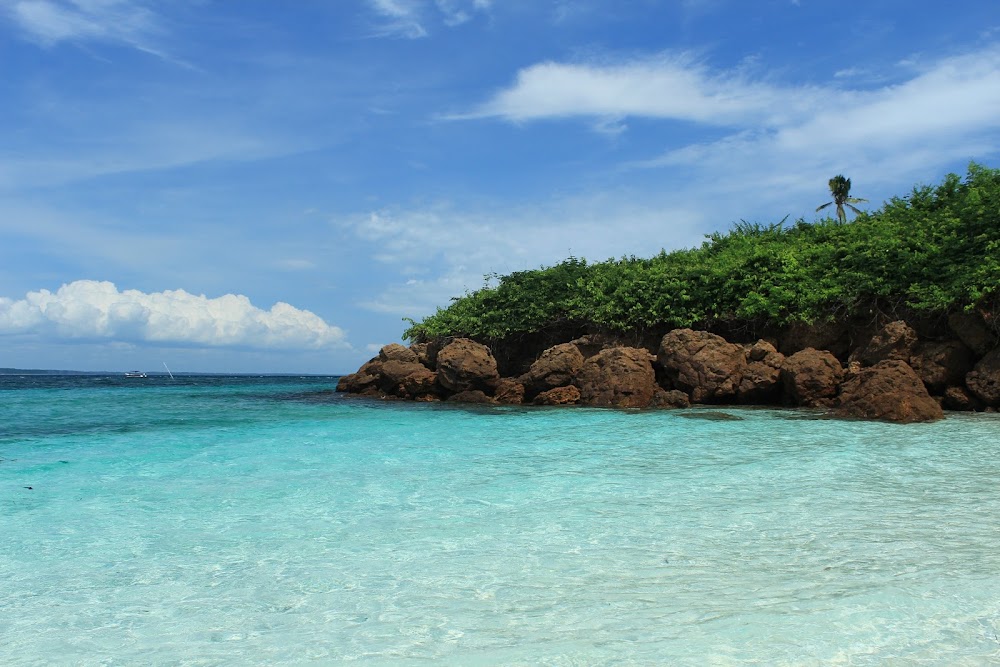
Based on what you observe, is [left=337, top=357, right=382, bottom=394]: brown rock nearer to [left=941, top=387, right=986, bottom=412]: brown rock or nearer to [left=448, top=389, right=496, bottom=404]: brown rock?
[left=448, top=389, right=496, bottom=404]: brown rock

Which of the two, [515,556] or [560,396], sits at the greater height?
[560,396]

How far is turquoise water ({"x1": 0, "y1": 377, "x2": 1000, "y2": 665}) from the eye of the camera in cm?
362

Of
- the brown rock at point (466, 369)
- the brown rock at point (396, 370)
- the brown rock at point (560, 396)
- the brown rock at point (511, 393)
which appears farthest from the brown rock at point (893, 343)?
the brown rock at point (396, 370)

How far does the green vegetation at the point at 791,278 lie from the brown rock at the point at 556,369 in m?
1.95

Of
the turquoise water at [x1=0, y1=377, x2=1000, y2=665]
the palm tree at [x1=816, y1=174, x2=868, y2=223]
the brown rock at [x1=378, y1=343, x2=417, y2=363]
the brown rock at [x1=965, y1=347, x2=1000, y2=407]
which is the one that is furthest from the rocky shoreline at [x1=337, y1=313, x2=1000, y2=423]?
the palm tree at [x1=816, y1=174, x2=868, y2=223]

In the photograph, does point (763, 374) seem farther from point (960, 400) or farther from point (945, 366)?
point (960, 400)

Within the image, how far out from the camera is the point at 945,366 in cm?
1622

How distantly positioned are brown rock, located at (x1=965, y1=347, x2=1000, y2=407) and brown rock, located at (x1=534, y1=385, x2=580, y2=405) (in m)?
9.85

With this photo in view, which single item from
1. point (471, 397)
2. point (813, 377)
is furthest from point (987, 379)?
point (471, 397)

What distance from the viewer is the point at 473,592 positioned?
4.38 meters

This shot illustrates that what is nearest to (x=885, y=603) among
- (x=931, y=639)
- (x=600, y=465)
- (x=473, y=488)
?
(x=931, y=639)

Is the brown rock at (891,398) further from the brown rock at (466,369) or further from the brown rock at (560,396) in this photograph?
the brown rock at (466,369)

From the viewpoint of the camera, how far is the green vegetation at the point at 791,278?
16.6 m

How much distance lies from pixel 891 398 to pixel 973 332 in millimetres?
4257
